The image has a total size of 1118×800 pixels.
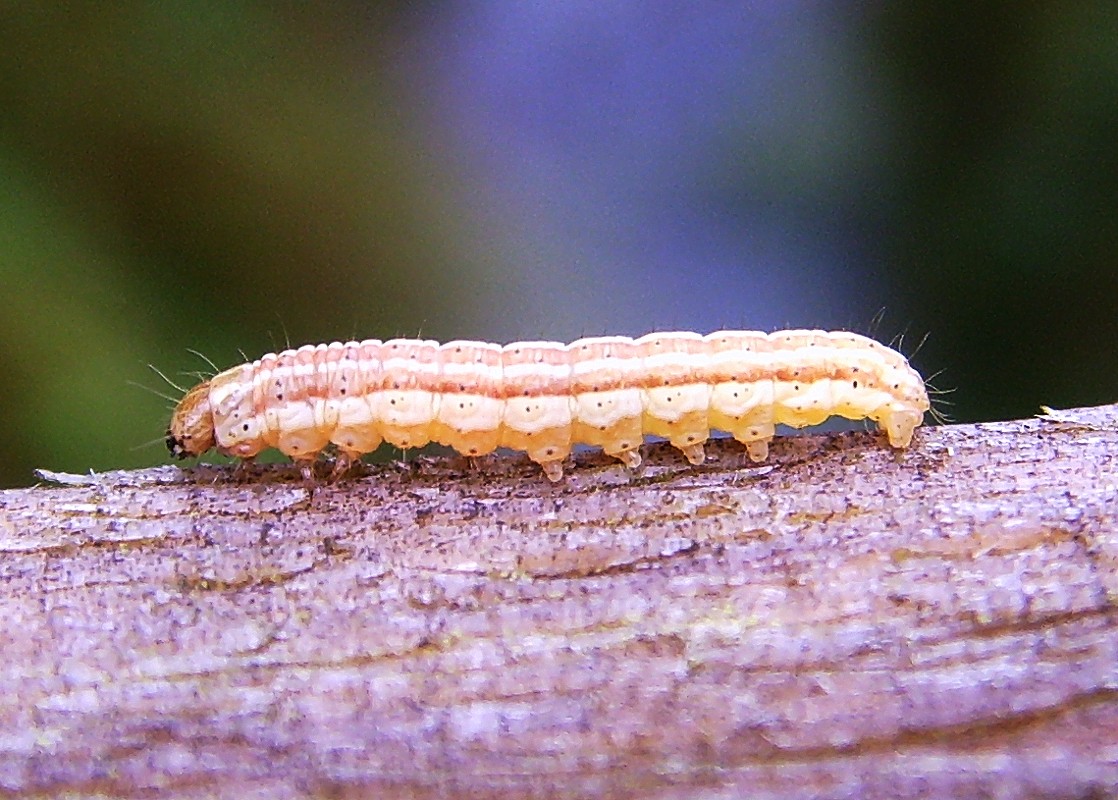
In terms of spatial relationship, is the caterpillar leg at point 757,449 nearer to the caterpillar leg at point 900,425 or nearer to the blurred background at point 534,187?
the caterpillar leg at point 900,425

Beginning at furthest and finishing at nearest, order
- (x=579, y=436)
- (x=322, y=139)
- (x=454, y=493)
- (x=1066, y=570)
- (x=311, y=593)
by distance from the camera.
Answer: (x=322, y=139) < (x=579, y=436) < (x=454, y=493) < (x=311, y=593) < (x=1066, y=570)

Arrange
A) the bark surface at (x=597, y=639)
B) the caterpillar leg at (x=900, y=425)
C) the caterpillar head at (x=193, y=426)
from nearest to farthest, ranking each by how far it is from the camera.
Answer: the bark surface at (x=597, y=639)
the caterpillar leg at (x=900, y=425)
the caterpillar head at (x=193, y=426)

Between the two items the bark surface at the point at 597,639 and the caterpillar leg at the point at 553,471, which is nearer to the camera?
the bark surface at the point at 597,639

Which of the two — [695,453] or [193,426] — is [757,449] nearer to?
[695,453]

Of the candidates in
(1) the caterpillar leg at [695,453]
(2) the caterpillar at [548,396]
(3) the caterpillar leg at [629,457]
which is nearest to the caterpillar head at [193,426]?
(2) the caterpillar at [548,396]

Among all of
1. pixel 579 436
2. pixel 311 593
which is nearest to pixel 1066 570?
pixel 579 436

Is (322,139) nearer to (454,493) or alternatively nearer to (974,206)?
(454,493)

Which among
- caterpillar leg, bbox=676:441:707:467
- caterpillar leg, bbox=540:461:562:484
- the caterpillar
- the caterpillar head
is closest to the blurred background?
the caterpillar head

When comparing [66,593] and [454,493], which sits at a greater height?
[454,493]
